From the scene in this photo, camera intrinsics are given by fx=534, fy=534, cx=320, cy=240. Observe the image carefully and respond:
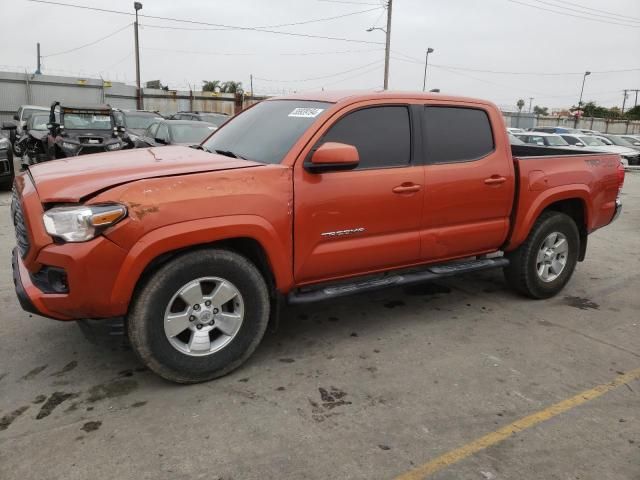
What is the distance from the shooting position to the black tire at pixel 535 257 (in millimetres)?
4891

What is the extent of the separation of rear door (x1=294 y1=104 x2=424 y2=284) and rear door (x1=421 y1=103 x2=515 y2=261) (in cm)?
15

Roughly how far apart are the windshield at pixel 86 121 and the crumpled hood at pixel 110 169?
8.71 m

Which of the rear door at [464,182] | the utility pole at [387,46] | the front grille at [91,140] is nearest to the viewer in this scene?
the rear door at [464,182]

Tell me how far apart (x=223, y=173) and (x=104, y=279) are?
3.01 ft

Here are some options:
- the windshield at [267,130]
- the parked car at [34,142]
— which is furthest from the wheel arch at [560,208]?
the parked car at [34,142]

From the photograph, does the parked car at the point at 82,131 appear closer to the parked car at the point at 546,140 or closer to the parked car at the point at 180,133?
the parked car at the point at 180,133

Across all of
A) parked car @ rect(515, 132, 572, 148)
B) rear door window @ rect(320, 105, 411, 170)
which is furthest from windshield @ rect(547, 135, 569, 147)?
rear door window @ rect(320, 105, 411, 170)

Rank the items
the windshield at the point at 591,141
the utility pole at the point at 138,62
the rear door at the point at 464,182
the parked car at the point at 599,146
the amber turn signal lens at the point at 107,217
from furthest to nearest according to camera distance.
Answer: the utility pole at the point at 138,62, the windshield at the point at 591,141, the parked car at the point at 599,146, the rear door at the point at 464,182, the amber turn signal lens at the point at 107,217

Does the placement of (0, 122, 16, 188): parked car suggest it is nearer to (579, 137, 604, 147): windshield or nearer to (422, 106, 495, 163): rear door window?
(422, 106, 495, 163): rear door window

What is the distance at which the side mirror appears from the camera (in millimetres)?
3381

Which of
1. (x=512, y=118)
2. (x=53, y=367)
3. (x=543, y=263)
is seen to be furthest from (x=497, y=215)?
(x=512, y=118)

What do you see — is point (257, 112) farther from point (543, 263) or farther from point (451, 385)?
point (543, 263)

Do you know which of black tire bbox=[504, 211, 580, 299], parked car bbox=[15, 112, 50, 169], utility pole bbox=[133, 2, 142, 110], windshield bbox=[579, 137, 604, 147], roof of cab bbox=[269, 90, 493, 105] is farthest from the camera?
utility pole bbox=[133, 2, 142, 110]

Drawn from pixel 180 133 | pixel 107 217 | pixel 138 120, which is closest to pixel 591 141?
pixel 180 133
